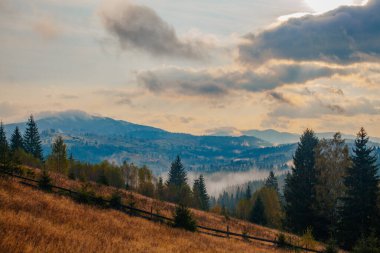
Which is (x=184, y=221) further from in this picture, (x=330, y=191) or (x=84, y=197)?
(x=330, y=191)

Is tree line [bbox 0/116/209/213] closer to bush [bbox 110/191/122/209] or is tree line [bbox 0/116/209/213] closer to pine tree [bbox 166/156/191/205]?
pine tree [bbox 166/156/191/205]

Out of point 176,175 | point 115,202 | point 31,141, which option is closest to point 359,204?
point 115,202

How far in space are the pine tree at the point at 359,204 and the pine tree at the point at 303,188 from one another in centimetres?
878

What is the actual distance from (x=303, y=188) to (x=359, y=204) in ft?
36.9

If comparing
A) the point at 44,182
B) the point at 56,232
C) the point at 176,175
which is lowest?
the point at 176,175

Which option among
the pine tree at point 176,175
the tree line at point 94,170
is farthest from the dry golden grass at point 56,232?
the pine tree at point 176,175

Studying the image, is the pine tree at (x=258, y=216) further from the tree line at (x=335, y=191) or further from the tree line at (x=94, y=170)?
the tree line at (x=335, y=191)

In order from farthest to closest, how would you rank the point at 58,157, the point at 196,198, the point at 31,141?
the point at 31,141, the point at 196,198, the point at 58,157

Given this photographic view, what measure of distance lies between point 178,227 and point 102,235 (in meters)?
11.3

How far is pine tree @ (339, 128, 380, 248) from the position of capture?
34.5 m

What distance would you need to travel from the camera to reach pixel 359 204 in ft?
113

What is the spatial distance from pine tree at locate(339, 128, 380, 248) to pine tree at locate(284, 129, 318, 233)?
8.78m

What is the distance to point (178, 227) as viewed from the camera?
1011 inches

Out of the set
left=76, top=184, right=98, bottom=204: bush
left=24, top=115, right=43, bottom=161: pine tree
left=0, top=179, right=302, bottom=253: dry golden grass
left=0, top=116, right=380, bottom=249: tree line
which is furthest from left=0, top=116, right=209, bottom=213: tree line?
left=0, top=179, right=302, bottom=253: dry golden grass
